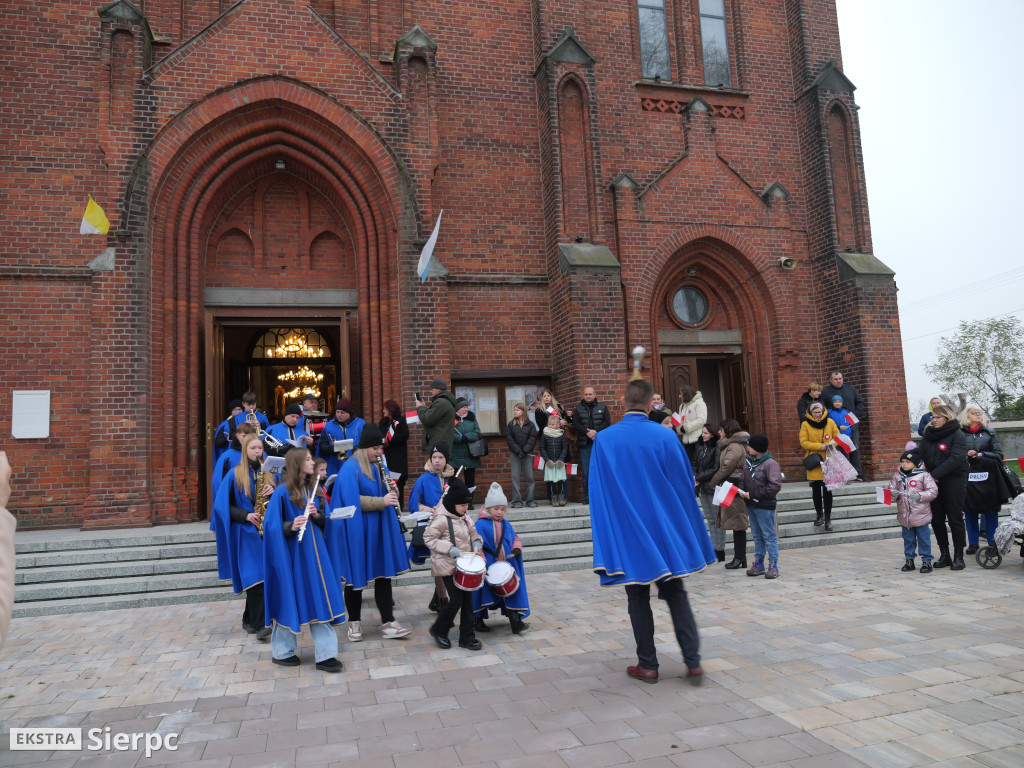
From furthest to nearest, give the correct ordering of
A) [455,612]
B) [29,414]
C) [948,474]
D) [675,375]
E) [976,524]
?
[675,375] < [29,414] < [976,524] < [948,474] < [455,612]

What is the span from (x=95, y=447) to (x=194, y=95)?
18.6 feet

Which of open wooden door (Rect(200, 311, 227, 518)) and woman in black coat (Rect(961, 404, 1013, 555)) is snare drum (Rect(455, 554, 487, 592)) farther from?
open wooden door (Rect(200, 311, 227, 518))

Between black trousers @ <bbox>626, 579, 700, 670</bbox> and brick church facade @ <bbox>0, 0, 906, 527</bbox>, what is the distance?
7.21 meters

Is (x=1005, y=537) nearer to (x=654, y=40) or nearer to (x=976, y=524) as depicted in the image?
(x=976, y=524)

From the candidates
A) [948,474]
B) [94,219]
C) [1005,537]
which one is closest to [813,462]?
[948,474]

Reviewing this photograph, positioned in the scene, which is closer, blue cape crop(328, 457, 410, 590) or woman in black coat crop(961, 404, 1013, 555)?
blue cape crop(328, 457, 410, 590)

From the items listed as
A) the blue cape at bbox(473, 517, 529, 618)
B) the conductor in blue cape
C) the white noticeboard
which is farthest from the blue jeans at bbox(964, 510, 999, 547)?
the white noticeboard

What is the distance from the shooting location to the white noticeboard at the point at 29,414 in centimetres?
1079

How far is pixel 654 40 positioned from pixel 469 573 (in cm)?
1294

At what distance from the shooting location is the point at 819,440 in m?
9.97

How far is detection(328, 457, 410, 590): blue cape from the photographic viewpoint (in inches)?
237

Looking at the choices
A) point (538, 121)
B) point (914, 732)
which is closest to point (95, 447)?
point (538, 121)

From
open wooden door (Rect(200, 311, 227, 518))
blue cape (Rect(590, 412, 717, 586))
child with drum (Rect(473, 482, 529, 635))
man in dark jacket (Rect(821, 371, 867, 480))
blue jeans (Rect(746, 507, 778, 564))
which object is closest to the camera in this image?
blue cape (Rect(590, 412, 717, 586))

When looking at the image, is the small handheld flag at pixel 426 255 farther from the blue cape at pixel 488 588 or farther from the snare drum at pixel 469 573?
the snare drum at pixel 469 573
